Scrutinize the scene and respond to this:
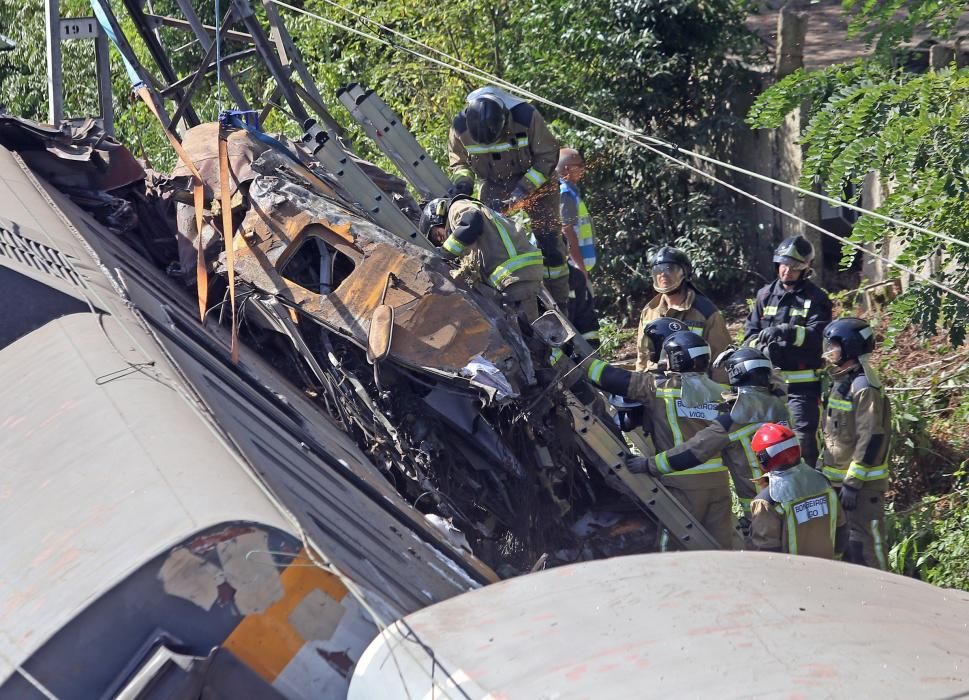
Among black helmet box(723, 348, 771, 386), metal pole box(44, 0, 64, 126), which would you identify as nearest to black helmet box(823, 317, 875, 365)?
black helmet box(723, 348, 771, 386)

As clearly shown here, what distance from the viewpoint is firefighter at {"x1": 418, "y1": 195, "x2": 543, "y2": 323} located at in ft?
23.9

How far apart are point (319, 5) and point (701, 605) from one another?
541 inches

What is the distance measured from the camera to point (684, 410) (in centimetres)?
683

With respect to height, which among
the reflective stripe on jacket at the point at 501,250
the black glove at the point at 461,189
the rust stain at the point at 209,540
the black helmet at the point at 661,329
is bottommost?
the black helmet at the point at 661,329

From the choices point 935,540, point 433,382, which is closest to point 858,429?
point 935,540

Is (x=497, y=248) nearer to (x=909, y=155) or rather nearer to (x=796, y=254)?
(x=796, y=254)

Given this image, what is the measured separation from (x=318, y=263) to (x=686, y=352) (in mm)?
2082

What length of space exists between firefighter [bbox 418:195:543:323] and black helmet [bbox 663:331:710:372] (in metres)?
Answer: 0.91

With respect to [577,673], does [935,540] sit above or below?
below

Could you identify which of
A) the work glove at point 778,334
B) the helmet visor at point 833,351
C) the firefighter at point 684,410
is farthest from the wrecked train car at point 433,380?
the work glove at point 778,334

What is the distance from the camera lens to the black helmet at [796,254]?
8.05 meters

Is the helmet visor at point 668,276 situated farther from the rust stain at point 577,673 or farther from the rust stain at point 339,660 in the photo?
the rust stain at point 577,673

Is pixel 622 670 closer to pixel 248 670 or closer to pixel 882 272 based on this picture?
pixel 248 670

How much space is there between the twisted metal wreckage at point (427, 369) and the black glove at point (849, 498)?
34.3 inches
